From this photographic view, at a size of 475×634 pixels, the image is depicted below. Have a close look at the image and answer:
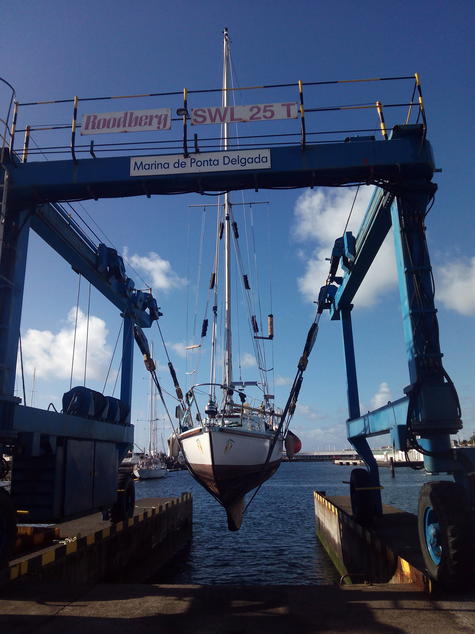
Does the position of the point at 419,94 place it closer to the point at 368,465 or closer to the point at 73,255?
the point at 73,255

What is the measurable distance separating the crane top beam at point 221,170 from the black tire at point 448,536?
23.3ft

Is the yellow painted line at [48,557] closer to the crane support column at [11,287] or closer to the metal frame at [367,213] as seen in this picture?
the metal frame at [367,213]

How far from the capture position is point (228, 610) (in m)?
7.52

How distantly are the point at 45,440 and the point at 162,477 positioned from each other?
83427mm

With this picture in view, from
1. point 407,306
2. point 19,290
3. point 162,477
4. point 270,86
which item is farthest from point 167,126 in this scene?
point 162,477

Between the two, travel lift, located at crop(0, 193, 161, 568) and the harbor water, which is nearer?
travel lift, located at crop(0, 193, 161, 568)

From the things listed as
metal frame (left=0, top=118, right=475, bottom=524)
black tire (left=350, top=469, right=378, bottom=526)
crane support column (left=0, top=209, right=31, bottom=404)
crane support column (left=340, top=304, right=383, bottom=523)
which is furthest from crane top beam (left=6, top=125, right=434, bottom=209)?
black tire (left=350, top=469, right=378, bottom=526)

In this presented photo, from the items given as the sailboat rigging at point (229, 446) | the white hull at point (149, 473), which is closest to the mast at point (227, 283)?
the sailboat rigging at point (229, 446)

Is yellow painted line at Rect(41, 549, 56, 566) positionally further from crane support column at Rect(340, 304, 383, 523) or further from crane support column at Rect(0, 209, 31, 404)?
crane support column at Rect(340, 304, 383, 523)

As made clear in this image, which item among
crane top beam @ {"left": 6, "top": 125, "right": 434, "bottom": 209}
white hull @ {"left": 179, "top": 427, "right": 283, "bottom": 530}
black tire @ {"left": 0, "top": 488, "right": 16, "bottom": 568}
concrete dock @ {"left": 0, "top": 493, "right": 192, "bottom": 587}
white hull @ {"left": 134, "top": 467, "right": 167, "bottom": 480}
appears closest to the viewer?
black tire @ {"left": 0, "top": 488, "right": 16, "bottom": 568}

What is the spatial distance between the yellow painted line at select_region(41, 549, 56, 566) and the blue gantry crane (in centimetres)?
94

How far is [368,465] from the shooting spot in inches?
662

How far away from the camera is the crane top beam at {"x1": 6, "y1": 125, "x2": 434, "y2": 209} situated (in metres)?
11.4

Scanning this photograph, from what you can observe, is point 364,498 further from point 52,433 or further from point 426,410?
point 52,433
